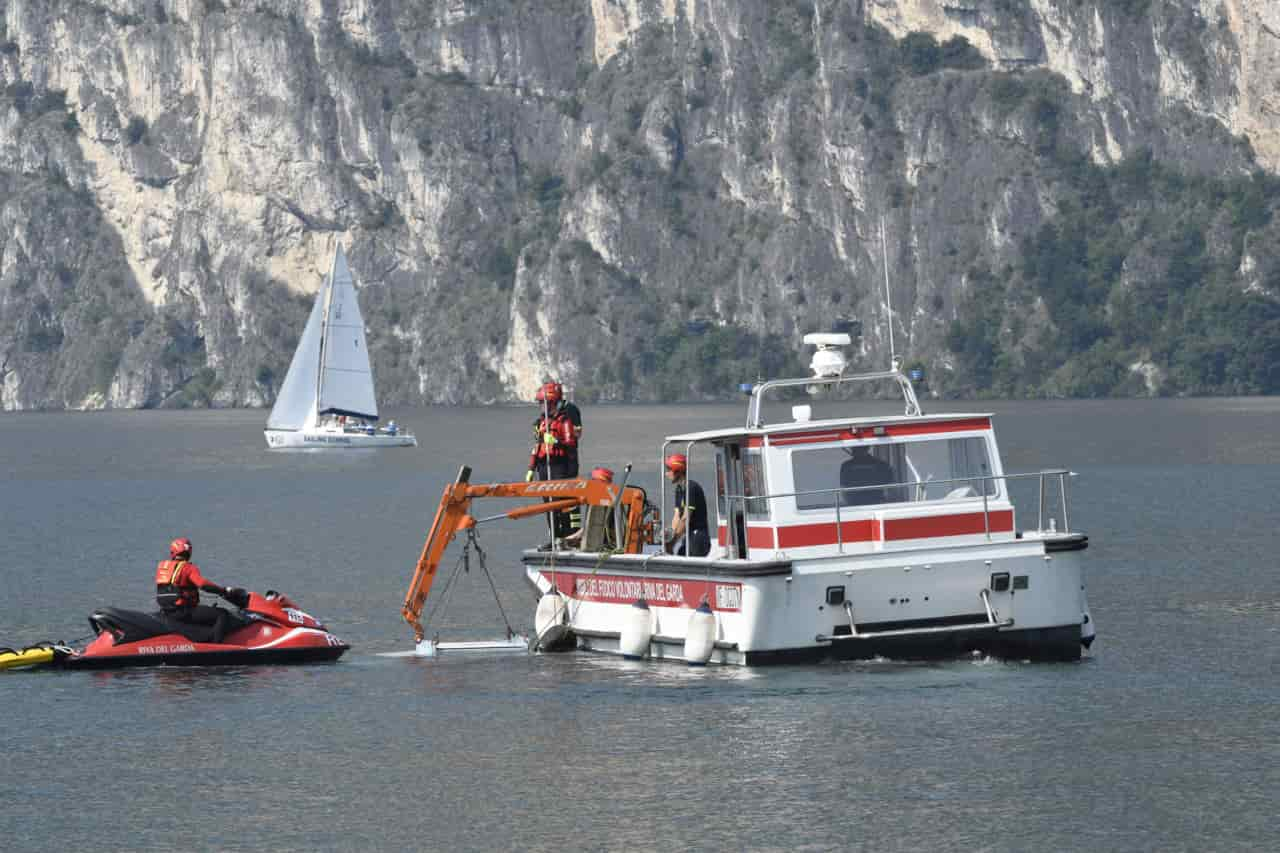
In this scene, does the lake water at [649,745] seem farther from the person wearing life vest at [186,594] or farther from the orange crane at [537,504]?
the orange crane at [537,504]

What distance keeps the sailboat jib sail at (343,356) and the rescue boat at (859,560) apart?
106 metres

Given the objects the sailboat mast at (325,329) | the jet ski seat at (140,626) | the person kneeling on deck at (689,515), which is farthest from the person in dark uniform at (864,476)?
the sailboat mast at (325,329)

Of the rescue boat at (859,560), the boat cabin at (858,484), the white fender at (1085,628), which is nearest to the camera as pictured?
the rescue boat at (859,560)

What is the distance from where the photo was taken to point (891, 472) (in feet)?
106

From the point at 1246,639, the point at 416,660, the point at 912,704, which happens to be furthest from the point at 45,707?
the point at 1246,639

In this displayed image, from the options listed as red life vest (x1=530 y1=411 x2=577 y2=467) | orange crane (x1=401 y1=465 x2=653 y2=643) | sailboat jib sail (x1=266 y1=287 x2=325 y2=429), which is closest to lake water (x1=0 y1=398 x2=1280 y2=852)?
orange crane (x1=401 y1=465 x2=653 y2=643)

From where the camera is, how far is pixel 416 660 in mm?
35938

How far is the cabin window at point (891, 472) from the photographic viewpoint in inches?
1262

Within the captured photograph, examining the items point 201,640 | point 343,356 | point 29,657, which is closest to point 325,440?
point 343,356

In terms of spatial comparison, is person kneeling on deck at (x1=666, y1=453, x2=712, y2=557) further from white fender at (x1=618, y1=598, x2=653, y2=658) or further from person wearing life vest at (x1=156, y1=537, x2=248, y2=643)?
person wearing life vest at (x1=156, y1=537, x2=248, y2=643)

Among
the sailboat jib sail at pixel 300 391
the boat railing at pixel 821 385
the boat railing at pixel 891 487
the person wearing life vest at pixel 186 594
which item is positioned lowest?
the person wearing life vest at pixel 186 594

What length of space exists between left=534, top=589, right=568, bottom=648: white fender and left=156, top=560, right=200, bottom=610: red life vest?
5.30 metres

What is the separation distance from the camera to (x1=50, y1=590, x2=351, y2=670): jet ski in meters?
33.9

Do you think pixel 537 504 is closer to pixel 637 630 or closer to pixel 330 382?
pixel 637 630
